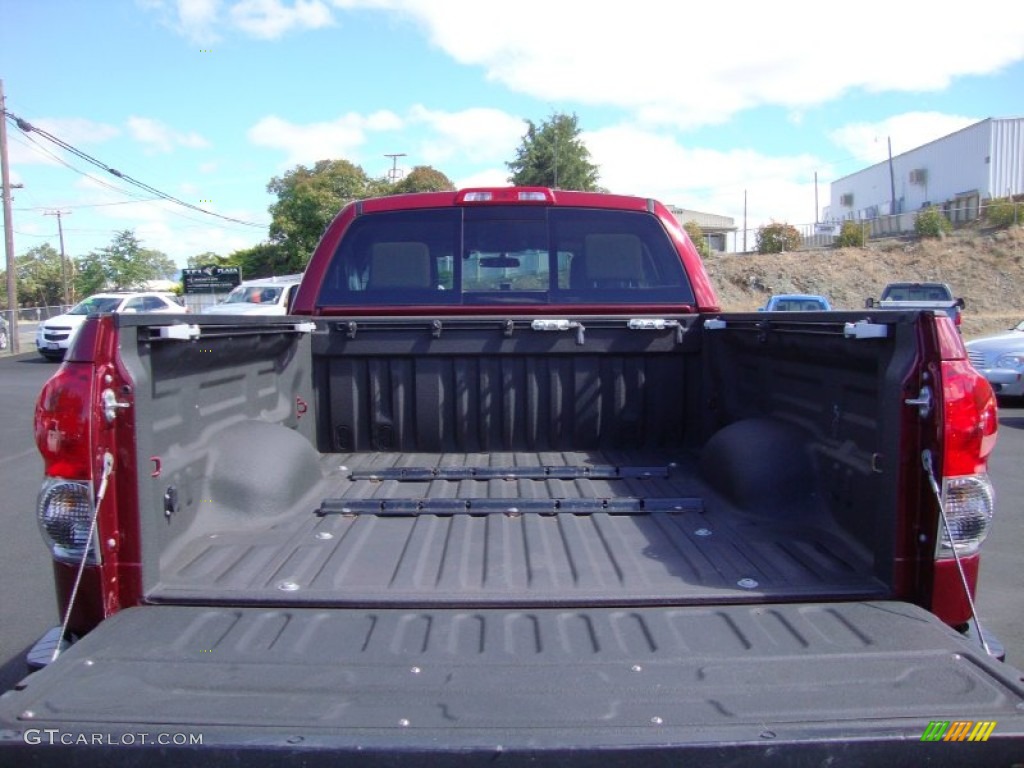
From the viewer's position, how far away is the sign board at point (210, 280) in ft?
135

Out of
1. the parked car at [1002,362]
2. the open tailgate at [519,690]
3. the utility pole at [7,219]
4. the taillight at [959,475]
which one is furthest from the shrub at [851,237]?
the open tailgate at [519,690]

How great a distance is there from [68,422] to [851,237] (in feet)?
158

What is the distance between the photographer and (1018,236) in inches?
1644

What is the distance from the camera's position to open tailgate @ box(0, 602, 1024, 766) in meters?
1.87

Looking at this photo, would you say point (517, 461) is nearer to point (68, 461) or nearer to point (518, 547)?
point (518, 547)

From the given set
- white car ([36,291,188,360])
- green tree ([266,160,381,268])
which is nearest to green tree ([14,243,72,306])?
green tree ([266,160,381,268])

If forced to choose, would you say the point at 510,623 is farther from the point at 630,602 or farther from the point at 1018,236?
the point at 1018,236

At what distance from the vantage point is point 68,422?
7.95ft

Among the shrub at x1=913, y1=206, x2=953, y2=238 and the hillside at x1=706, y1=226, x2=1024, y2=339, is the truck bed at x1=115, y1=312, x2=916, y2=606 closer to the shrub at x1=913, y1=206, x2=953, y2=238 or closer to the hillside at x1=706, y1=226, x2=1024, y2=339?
the hillside at x1=706, y1=226, x2=1024, y2=339

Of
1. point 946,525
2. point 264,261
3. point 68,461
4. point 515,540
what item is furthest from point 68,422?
point 264,261

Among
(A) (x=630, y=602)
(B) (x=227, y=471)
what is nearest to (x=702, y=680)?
(A) (x=630, y=602)

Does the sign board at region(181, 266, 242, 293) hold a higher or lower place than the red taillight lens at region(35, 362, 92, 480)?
higher

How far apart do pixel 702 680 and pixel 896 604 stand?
0.77 meters

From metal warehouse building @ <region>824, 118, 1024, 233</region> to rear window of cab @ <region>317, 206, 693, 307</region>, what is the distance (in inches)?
1874
